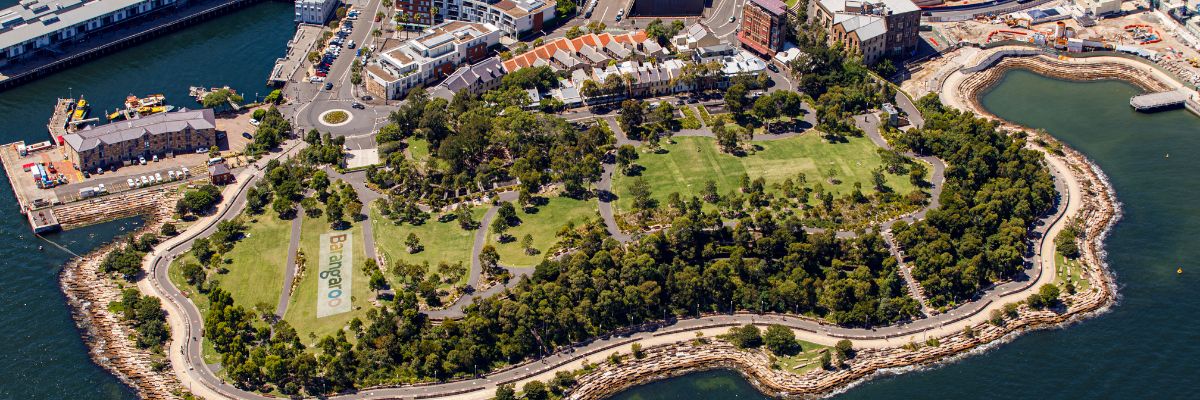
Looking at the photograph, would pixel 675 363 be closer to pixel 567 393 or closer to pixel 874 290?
pixel 567 393

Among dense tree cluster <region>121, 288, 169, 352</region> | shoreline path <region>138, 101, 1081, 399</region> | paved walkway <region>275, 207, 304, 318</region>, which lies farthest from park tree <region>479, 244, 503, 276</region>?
dense tree cluster <region>121, 288, 169, 352</region>

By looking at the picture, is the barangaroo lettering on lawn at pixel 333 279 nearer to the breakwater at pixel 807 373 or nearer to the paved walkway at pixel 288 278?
the paved walkway at pixel 288 278

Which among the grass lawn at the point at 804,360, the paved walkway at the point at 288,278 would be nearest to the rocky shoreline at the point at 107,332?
the paved walkway at the point at 288,278

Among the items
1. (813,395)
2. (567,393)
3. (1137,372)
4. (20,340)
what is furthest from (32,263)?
(1137,372)

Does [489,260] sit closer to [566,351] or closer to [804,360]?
[566,351]

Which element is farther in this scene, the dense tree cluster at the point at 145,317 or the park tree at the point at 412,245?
the park tree at the point at 412,245
